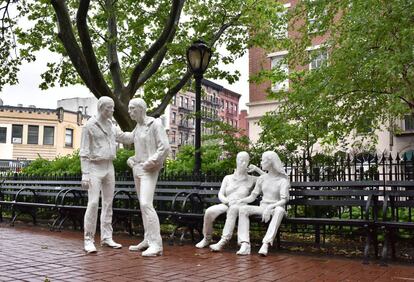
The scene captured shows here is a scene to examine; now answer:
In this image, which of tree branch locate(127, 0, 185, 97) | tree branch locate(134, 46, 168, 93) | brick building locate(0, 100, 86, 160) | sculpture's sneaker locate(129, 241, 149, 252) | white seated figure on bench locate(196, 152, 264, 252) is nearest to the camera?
sculpture's sneaker locate(129, 241, 149, 252)

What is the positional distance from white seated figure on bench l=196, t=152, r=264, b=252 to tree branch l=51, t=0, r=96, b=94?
24.2ft

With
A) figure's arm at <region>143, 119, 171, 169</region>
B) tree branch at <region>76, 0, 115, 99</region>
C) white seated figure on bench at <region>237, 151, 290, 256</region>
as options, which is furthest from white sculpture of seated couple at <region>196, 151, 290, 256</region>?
tree branch at <region>76, 0, 115, 99</region>

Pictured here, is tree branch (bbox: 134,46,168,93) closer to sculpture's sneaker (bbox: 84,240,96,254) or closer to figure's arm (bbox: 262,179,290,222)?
sculpture's sneaker (bbox: 84,240,96,254)

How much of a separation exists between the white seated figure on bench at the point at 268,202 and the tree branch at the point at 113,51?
31.0 ft

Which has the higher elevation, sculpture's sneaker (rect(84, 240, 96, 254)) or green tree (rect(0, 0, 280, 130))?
green tree (rect(0, 0, 280, 130))

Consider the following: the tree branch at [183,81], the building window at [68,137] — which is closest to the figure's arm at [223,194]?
the tree branch at [183,81]

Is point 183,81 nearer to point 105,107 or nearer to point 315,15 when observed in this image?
point 315,15

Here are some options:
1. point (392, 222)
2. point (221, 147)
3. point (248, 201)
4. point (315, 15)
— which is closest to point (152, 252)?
point (248, 201)

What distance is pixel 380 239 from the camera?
24.3 feet

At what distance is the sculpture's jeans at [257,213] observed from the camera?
6941 millimetres

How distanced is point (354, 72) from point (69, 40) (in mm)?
7695

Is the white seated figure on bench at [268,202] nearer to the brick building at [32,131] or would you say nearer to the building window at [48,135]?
the brick building at [32,131]

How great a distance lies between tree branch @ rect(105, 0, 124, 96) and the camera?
1585cm

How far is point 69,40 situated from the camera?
13.0 m
